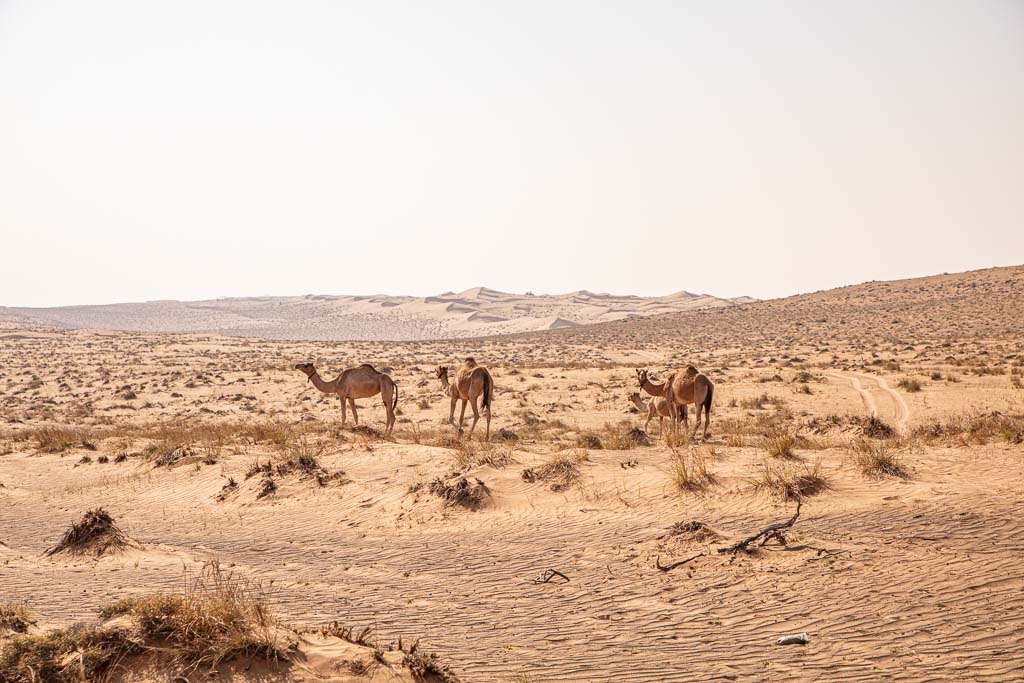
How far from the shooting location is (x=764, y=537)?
10.5 metres

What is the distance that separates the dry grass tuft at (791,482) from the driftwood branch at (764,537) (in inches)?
50.1

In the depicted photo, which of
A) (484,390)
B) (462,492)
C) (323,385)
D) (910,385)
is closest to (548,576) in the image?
(462,492)

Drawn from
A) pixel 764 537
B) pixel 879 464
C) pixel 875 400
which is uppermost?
pixel 879 464

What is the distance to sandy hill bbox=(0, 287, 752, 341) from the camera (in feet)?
442

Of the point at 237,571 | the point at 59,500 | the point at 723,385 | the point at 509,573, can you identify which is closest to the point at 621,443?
the point at 509,573

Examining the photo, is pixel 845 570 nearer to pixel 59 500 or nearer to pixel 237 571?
pixel 237 571

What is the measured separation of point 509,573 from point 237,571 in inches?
144

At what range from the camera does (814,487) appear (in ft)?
40.8

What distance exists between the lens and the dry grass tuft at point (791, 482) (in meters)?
12.3

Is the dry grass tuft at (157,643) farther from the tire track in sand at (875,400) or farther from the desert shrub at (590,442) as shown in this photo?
the tire track in sand at (875,400)

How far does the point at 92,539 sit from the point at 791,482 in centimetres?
1053

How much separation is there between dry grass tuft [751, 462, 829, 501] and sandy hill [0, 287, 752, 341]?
10975cm

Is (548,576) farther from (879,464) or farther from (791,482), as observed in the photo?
(879,464)

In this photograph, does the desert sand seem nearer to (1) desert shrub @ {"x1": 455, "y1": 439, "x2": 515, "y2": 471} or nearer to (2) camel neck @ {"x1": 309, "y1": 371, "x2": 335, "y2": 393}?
(1) desert shrub @ {"x1": 455, "y1": 439, "x2": 515, "y2": 471}
